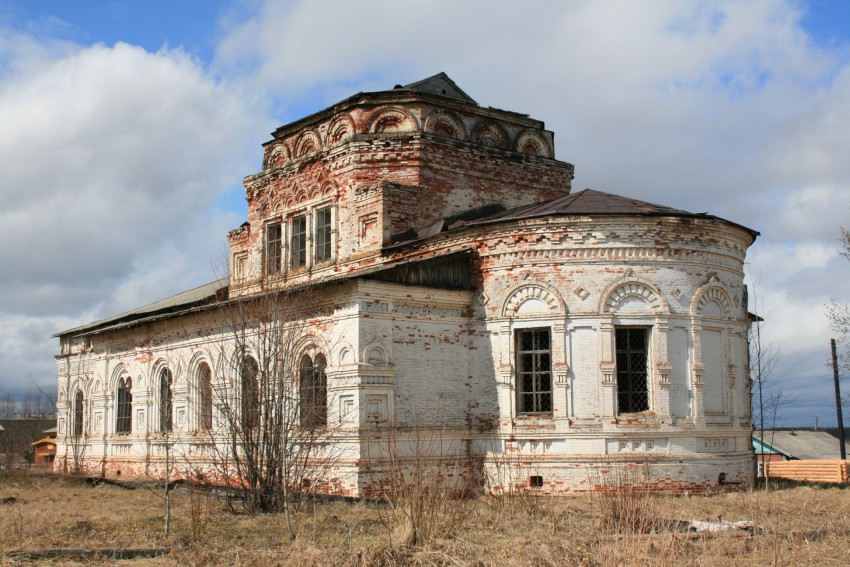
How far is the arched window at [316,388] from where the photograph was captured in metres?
15.8

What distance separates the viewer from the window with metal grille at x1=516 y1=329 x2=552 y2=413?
677 inches

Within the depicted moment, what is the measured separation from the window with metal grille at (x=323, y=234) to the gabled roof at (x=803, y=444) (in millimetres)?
22378

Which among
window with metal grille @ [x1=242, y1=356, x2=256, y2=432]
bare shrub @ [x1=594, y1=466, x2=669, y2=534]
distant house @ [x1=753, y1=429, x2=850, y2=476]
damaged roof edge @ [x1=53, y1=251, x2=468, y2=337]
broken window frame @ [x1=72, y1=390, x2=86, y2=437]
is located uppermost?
damaged roof edge @ [x1=53, y1=251, x2=468, y2=337]

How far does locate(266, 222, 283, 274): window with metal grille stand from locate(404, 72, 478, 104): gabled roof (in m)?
4.88

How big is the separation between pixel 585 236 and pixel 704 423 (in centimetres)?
411

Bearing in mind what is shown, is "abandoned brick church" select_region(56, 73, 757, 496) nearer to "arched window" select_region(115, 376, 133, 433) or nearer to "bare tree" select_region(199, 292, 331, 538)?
"bare tree" select_region(199, 292, 331, 538)

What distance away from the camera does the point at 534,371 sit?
17.3 metres

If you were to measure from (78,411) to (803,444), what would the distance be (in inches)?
1176

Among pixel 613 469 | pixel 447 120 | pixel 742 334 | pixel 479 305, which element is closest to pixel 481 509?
pixel 613 469

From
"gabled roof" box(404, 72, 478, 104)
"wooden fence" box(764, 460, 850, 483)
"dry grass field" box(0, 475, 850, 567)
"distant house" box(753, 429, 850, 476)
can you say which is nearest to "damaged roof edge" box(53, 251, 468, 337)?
"dry grass field" box(0, 475, 850, 567)

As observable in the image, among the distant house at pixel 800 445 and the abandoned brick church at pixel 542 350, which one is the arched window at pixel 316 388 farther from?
the distant house at pixel 800 445

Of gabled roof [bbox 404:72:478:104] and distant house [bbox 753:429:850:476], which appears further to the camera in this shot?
distant house [bbox 753:429:850:476]

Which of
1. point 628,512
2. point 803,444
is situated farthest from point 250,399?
point 803,444

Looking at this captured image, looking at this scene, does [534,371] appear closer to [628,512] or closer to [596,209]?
[596,209]
